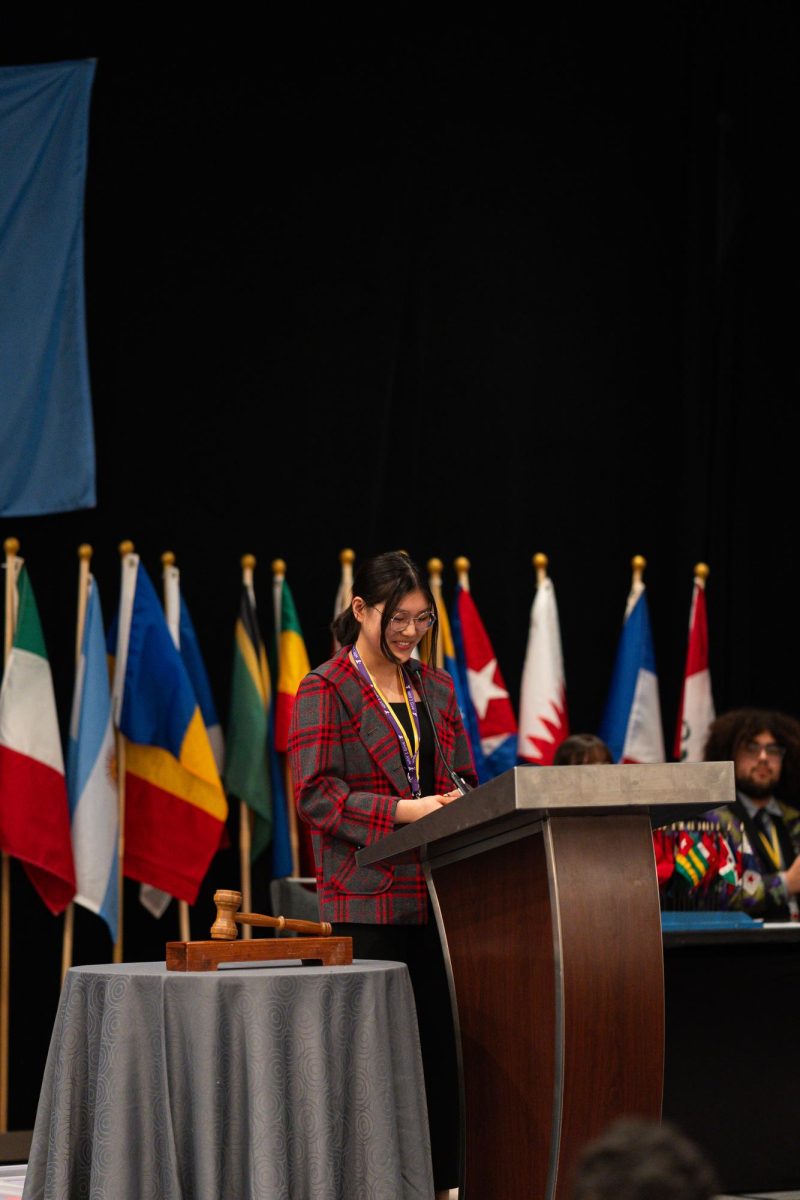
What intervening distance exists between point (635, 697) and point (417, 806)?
301 cm

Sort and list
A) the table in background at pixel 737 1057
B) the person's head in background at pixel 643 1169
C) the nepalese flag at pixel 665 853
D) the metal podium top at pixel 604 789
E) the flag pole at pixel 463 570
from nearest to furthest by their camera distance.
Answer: the person's head in background at pixel 643 1169 < the metal podium top at pixel 604 789 < the table in background at pixel 737 1057 < the nepalese flag at pixel 665 853 < the flag pole at pixel 463 570

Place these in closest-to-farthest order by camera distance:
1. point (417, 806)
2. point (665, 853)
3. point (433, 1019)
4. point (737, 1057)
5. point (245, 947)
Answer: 1. point (245, 947)
2. point (417, 806)
3. point (433, 1019)
4. point (737, 1057)
5. point (665, 853)

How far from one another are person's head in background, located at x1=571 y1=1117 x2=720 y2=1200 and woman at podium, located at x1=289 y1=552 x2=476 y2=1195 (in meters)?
1.81

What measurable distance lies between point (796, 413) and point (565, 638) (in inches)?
49.7

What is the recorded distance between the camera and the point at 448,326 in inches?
225

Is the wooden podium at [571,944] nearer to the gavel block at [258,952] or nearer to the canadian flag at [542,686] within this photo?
the gavel block at [258,952]

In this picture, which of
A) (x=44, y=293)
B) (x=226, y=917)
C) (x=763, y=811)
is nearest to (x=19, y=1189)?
(x=226, y=917)

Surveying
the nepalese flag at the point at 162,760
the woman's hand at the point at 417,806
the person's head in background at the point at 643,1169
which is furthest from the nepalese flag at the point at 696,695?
the person's head in background at the point at 643,1169

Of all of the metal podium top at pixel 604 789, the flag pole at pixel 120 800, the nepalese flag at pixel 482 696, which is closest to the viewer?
the metal podium top at pixel 604 789

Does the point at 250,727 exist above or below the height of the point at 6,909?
above

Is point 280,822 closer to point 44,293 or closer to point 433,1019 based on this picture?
point 44,293

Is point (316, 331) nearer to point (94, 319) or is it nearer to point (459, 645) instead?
point (94, 319)

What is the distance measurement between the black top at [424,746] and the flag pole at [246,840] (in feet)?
6.88

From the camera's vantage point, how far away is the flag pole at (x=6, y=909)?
15.2ft
